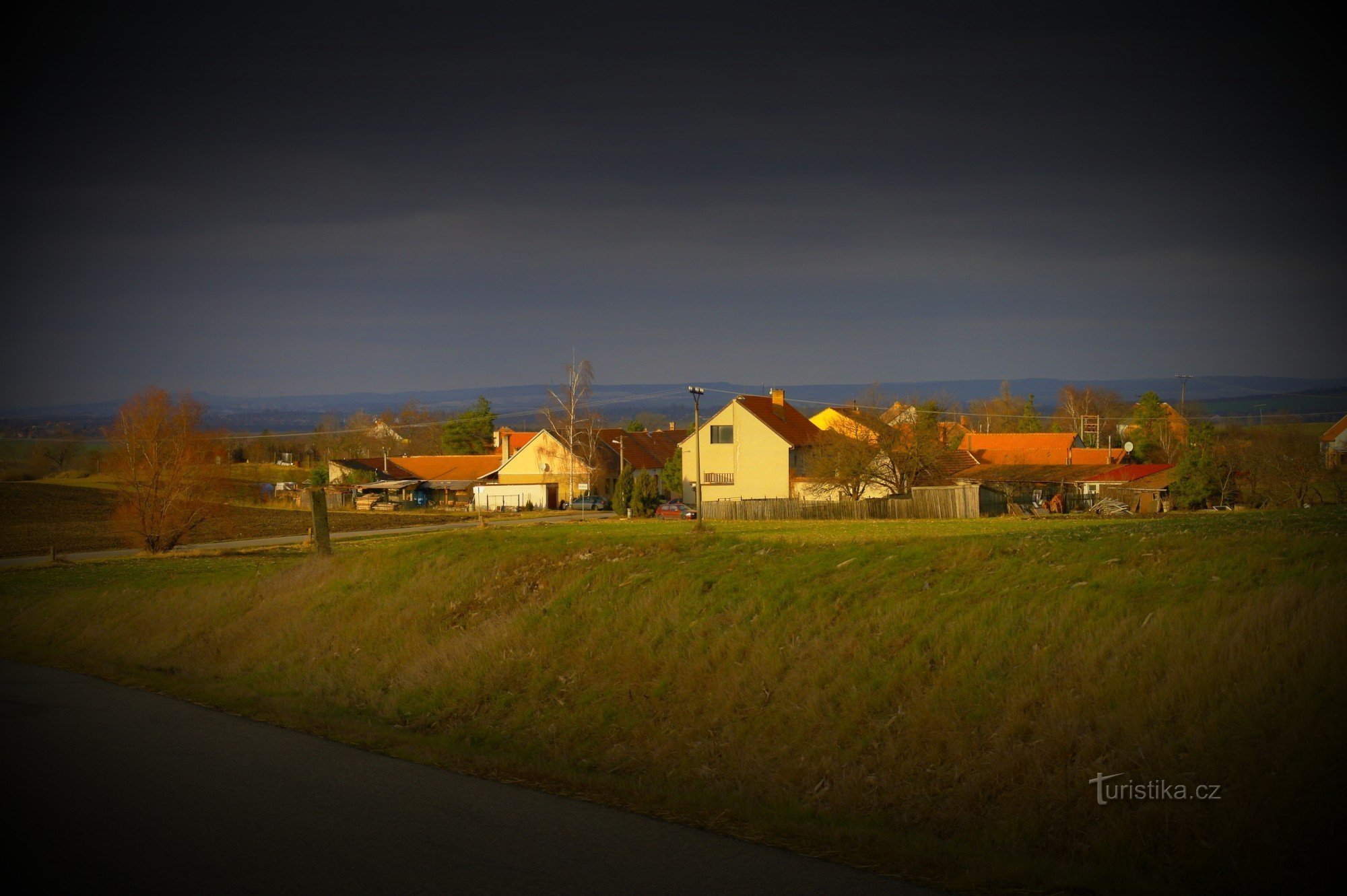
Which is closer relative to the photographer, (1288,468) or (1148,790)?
(1148,790)

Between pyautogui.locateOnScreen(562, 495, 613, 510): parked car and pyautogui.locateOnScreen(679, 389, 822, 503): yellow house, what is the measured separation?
9.48 meters

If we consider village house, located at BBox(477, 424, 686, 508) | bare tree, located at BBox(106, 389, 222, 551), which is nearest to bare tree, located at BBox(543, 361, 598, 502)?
village house, located at BBox(477, 424, 686, 508)

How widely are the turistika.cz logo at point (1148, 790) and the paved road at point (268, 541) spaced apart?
44.5 metres

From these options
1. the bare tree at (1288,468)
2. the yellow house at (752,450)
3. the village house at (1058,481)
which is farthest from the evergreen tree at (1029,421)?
the bare tree at (1288,468)

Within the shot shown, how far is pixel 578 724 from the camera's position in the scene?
1431cm

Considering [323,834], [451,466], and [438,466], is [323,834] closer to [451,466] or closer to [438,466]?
[451,466]

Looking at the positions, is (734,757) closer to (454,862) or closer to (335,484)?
(454,862)

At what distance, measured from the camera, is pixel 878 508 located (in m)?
47.8

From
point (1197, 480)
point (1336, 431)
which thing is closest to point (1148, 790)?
point (1197, 480)

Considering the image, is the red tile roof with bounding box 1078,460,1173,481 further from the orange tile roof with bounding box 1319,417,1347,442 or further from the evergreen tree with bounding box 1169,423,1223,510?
the orange tile roof with bounding box 1319,417,1347,442

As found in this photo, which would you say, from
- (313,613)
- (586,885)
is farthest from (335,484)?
(586,885)

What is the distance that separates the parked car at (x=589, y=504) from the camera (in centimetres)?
8075

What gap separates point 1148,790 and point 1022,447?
102 m

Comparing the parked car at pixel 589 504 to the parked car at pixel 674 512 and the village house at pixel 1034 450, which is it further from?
the village house at pixel 1034 450
